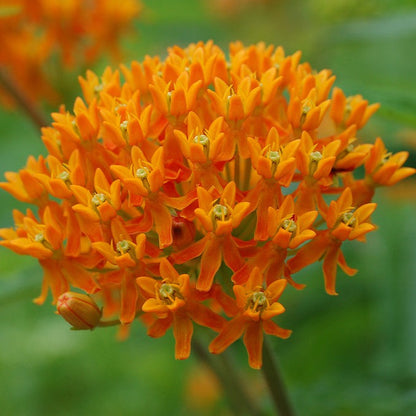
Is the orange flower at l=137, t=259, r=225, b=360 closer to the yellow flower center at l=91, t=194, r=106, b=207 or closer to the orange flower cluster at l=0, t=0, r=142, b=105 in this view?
the yellow flower center at l=91, t=194, r=106, b=207

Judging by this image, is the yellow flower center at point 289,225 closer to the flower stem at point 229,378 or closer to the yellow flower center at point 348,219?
the yellow flower center at point 348,219

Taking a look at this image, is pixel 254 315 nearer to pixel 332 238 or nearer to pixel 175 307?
pixel 175 307

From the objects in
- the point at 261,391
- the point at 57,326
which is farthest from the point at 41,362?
the point at 261,391

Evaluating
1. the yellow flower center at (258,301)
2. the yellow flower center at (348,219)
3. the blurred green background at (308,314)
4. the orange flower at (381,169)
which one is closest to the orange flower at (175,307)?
the yellow flower center at (258,301)

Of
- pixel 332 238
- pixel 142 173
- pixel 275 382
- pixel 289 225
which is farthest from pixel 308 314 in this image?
pixel 142 173

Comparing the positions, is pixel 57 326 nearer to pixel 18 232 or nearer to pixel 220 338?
pixel 18 232

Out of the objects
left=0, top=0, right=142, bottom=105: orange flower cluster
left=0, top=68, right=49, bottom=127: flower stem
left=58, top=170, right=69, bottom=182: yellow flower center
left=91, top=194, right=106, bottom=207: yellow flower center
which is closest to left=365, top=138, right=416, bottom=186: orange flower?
left=91, top=194, right=106, bottom=207: yellow flower center

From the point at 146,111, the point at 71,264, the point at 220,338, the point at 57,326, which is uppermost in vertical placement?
the point at 146,111
